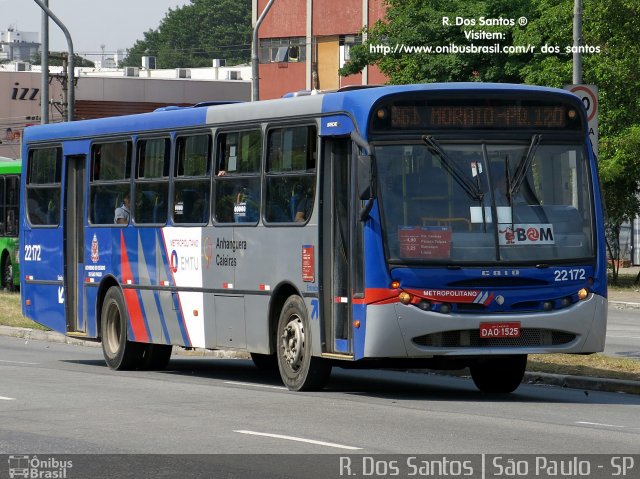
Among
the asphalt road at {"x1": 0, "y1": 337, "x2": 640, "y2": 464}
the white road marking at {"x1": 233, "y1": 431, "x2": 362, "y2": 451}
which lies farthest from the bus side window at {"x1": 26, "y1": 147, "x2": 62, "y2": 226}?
the white road marking at {"x1": 233, "y1": 431, "x2": 362, "y2": 451}

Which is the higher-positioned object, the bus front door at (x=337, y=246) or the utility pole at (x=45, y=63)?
the utility pole at (x=45, y=63)

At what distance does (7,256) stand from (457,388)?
24071 millimetres

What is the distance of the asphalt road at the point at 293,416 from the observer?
1117 cm

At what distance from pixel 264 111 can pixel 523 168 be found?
313 centimetres

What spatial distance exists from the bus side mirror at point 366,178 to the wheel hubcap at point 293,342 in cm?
181

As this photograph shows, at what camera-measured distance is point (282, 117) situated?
1645 cm

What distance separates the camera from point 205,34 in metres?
157

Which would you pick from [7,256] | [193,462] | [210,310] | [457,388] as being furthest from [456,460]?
[7,256]

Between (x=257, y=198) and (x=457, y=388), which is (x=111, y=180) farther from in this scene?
(x=457, y=388)

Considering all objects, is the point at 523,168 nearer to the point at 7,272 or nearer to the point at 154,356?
the point at 154,356

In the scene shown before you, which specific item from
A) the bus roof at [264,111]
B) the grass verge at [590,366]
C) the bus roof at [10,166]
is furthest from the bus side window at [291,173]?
the bus roof at [10,166]

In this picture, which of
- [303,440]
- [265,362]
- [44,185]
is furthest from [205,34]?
[303,440]

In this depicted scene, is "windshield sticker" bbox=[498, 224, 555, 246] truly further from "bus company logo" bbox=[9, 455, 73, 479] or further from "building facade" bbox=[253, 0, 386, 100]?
"building facade" bbox=[253, 0, 386, 100]

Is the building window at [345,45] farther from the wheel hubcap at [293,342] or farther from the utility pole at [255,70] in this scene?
the wheel hubcap at [293,342]
